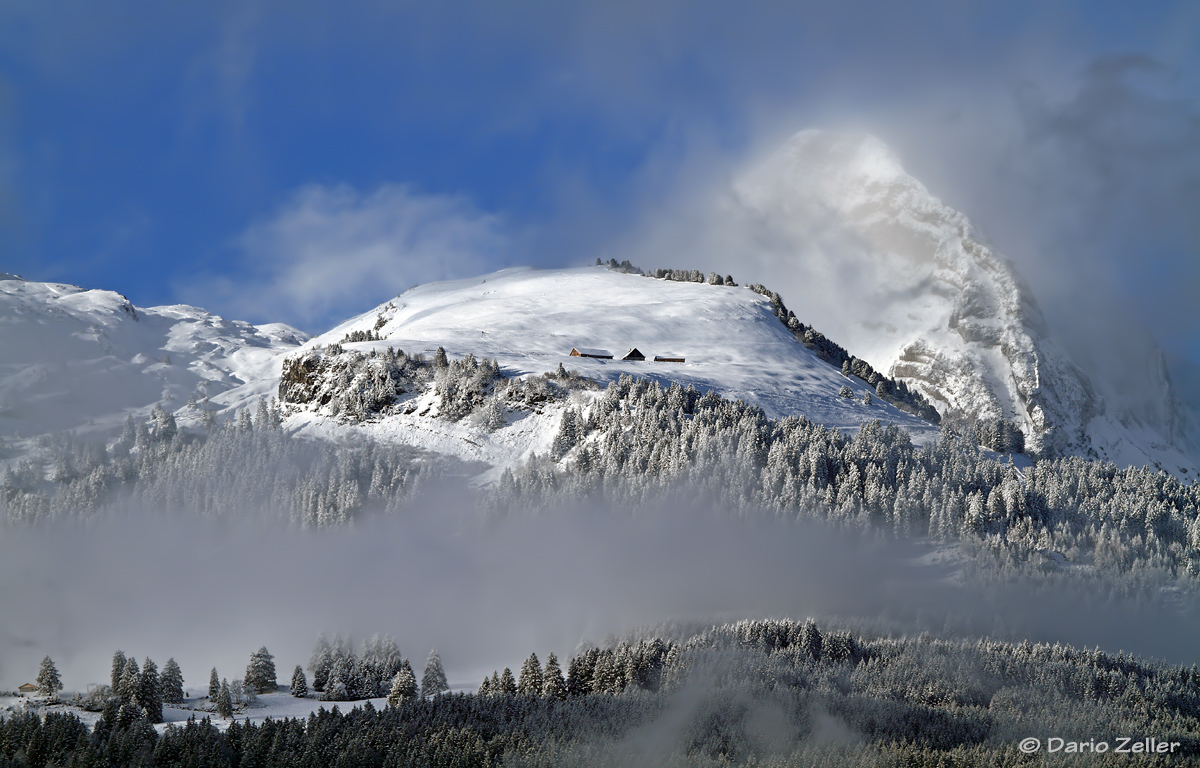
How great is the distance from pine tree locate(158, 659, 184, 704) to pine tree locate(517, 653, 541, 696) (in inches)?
1787

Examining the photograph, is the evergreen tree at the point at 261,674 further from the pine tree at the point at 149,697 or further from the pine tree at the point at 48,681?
the pine tree at the point at 48,681

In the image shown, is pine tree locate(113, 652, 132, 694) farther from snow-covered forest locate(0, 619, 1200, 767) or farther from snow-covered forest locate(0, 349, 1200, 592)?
snow-covered forest locate(0, 349, 1200, 592)

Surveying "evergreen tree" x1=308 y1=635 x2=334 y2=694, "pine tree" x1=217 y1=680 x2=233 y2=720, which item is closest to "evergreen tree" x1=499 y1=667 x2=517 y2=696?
"evergreen tree" x1=308 y1=635 x2=334 y2=694

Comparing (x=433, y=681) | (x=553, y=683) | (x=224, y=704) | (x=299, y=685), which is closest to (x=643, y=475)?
(x=553, y=683)

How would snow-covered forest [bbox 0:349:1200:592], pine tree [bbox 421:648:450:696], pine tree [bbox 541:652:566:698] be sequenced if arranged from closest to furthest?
pine tree [bbox 541:652:566:698]
pine tree [bbox 421:648:450:696]
snow-covered forest [bbox 0:349:1200:592]

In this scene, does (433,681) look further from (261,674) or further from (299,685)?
(261,674)

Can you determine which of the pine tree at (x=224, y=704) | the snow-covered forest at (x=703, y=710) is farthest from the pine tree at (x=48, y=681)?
the pine tree at (x=224, y=704)

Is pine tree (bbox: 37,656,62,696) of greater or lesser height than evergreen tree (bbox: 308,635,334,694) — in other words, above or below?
below

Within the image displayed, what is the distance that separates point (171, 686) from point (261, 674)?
1168 centimetres

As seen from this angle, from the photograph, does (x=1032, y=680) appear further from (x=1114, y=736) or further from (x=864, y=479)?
(x=864, y=479)

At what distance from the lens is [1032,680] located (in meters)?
135

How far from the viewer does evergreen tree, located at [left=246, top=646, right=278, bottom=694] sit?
131250 millimetres

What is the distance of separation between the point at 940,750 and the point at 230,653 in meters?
109

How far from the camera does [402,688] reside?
12638 centimetres
